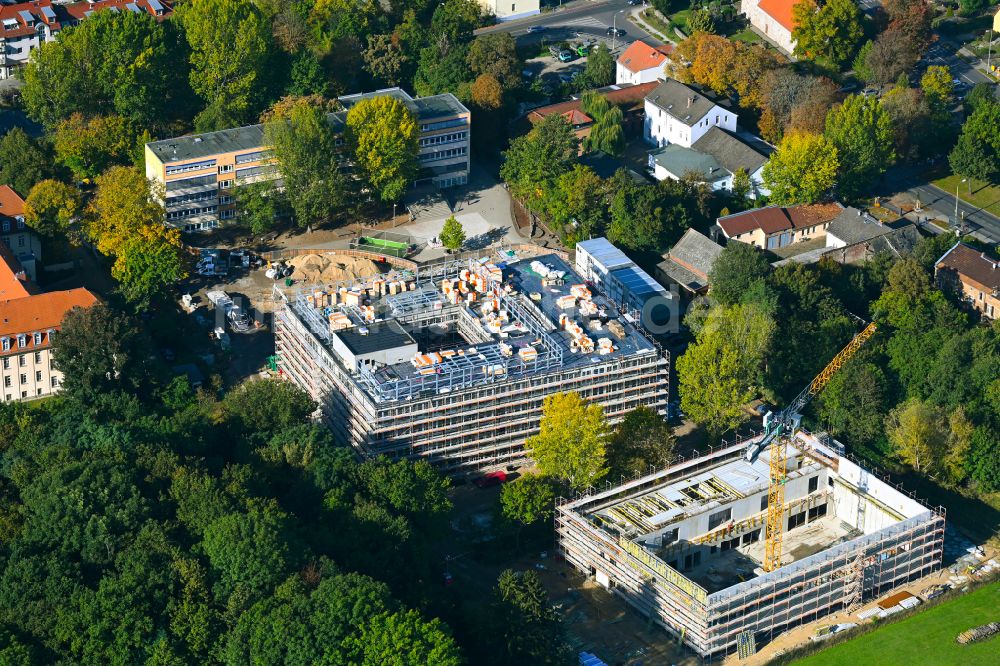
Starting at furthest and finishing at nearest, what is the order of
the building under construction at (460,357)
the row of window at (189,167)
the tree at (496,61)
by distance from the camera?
1. the tree at (496,61)
2. the row of window at (189,167)
3. the building under construction at (460,357)

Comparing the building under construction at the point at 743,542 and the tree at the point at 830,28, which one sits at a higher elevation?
the tree at the point at 830,28

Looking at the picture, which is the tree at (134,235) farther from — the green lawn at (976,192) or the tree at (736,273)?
the green lawn at (976,192)

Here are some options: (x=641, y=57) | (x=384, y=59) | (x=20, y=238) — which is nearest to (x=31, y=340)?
(x=20, y=238)

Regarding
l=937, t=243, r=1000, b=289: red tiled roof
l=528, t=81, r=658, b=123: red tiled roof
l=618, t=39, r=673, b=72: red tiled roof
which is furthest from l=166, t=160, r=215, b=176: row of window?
l=937, t=243, r=1000, b=289: red tiled roof

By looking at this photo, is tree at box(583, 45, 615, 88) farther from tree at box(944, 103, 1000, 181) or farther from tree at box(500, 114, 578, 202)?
tree at box(944, 103, 1000, 181)

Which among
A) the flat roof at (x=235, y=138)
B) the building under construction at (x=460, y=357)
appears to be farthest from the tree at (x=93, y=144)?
the building under construction at (x=460, y=357)

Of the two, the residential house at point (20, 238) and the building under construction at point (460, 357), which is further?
the residential house at point (20, 238)
